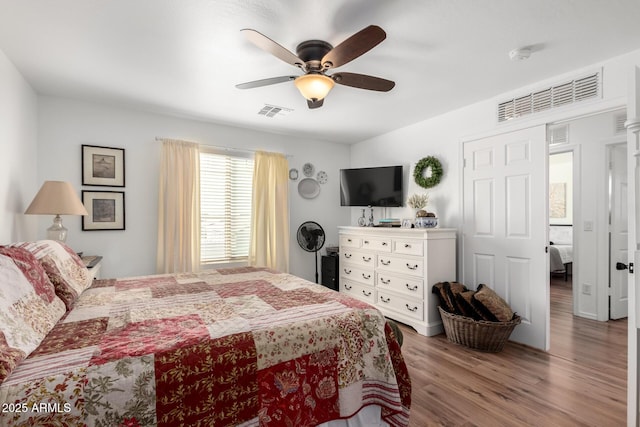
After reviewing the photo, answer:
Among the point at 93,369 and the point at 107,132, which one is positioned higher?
the point at 107,132

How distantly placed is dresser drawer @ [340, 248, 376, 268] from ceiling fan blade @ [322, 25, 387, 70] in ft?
8.22

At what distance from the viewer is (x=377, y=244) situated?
3824mm

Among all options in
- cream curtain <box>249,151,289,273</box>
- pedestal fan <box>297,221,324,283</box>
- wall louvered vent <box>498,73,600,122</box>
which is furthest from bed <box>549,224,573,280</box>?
cream curtain <box>249,151,289,273</box>

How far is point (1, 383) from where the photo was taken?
870mm

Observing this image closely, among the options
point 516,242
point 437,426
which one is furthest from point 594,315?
point 437,426

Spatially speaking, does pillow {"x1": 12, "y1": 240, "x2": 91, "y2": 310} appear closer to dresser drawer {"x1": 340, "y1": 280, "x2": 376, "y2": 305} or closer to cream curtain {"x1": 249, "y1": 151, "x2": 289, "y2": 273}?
cream curtain {"x1": 249, "y1": 151, "x2": 289, "y2": 273}

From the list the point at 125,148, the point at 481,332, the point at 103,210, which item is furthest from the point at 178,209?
the point at 481,332

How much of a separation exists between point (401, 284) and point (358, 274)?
0.73 m

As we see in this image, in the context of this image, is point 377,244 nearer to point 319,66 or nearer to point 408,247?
point 408,247

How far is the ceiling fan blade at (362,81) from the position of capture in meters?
2.11

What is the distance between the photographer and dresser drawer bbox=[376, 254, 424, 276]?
3.31m

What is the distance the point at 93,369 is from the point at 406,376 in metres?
1.39

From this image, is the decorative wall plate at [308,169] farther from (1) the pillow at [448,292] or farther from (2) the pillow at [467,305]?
(2) the pillow at [467,305]

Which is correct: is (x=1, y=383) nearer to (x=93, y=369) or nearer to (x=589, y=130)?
(x=93, y=369)
